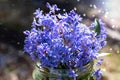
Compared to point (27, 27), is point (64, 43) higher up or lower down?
lower down

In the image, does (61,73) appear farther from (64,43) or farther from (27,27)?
(27,27)

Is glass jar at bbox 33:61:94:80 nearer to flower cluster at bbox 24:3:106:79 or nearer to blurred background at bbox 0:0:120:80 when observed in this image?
flower cluster at bbox 24:3:106:79

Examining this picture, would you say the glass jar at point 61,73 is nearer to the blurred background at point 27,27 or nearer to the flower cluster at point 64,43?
the flower cluster at point 64,43

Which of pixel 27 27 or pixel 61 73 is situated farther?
pixel 27 27

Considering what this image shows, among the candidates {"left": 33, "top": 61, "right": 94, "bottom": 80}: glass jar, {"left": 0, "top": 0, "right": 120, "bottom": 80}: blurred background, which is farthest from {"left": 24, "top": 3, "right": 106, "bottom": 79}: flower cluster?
{"left": 0, "top": 0, "right": 120, "bottom": 80}: blurred background

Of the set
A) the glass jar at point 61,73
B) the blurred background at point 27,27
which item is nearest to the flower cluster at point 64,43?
the glass jar at point 61,73

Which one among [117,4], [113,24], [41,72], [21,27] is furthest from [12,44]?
[41,72]

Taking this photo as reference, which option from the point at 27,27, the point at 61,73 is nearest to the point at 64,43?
the point at 61,73
